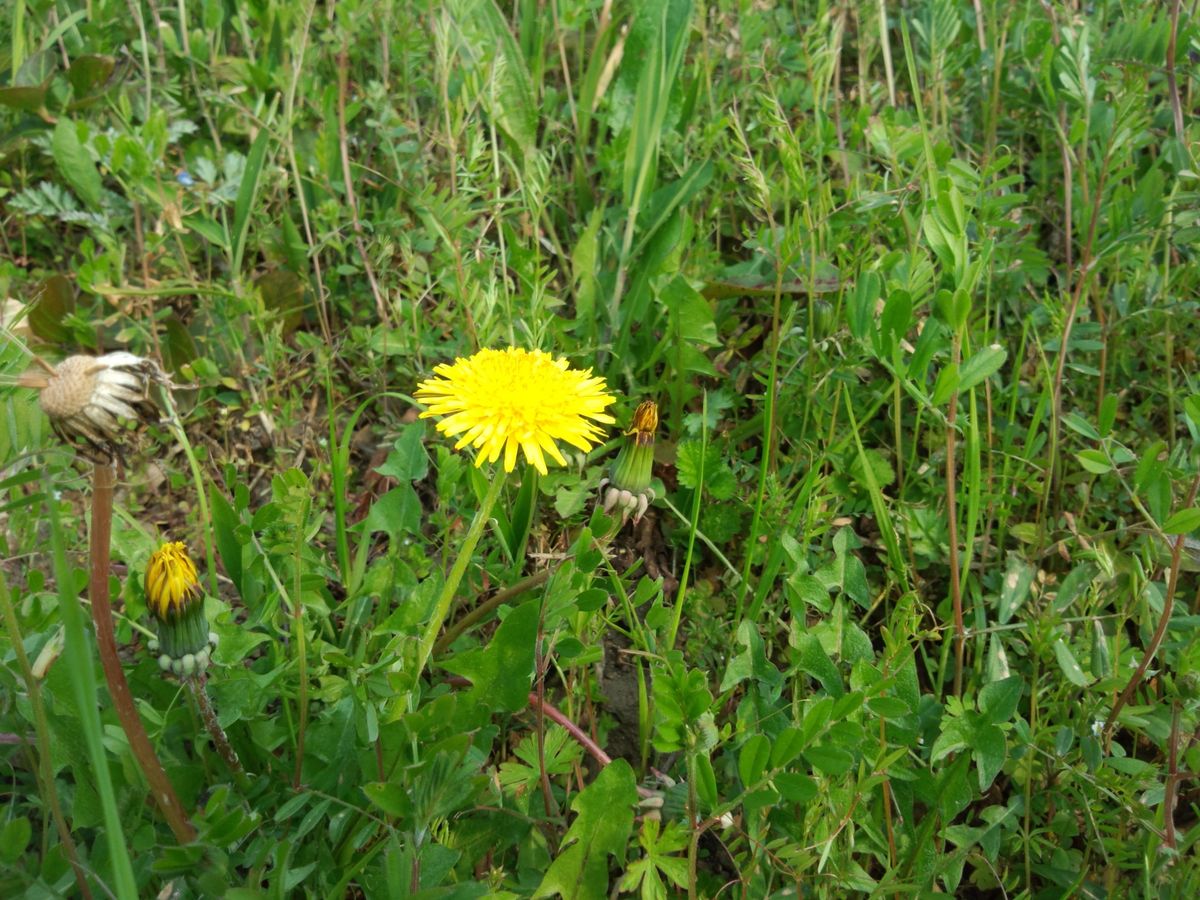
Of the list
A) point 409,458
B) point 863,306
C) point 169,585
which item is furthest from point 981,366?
point 169,585

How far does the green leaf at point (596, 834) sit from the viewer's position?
1.37m

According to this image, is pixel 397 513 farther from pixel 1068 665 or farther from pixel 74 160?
pixel 74 160

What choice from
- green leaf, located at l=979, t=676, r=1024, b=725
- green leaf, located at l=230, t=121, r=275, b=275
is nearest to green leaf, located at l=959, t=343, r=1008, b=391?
green leaf, located at l=979, t=676, r=1024, b=725

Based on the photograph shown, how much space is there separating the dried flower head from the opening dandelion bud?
142 mm

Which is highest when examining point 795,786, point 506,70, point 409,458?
point 506,70

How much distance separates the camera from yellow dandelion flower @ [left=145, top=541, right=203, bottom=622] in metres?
1.17

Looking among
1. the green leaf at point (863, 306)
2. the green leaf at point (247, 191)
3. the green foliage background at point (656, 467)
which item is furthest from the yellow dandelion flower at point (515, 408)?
the green leaf at point (247, 191)

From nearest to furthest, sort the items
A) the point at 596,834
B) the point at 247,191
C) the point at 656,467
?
the point at 596,834 < the point at 656,467 < the point at 247,191

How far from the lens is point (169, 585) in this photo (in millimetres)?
1167

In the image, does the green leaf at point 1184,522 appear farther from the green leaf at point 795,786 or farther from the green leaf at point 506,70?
the green leaf at point 506,70

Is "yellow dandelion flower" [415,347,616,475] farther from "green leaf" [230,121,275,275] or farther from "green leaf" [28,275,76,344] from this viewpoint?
"green leaf" [28,275,76,344]

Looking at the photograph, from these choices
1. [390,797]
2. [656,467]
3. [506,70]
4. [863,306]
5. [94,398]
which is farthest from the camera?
[506,70]

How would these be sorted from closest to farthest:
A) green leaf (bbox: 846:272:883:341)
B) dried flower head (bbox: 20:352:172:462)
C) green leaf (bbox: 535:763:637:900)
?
dried flower head (bbox: 20:352:172:462) < green leaf (bbox: 535:763:637:900) < green leaf (bbox: 846:272:883:341)

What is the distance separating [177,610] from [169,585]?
0.03 m
